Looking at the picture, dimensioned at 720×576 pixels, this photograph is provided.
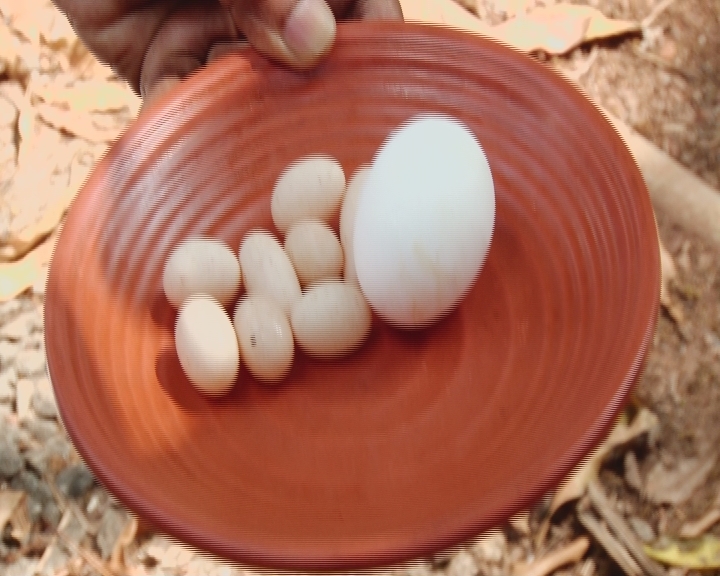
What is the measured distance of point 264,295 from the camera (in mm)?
684

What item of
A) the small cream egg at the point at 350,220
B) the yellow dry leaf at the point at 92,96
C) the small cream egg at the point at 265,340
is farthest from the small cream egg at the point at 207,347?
the yellow dry leaf at the point at 92,96

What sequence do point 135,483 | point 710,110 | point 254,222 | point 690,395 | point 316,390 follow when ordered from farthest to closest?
1. point 710,110
2. point 690,395
3. point 254,222
4. point 316,390
5. point 135,483

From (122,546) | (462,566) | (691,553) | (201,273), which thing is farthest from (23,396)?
(691,553)

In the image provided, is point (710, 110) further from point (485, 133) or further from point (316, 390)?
point (316, 390)

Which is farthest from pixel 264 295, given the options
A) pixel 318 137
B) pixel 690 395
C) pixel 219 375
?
pixel 690 395

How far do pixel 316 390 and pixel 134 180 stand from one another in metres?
0.26

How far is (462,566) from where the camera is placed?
84 cm

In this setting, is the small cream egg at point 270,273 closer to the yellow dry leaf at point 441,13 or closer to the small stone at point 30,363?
the small stone at point 30,363

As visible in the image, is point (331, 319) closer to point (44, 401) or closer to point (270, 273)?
point (270, 273)

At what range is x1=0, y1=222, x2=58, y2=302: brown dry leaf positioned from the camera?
1.09 metres

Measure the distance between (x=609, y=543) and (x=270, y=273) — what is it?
48 cm

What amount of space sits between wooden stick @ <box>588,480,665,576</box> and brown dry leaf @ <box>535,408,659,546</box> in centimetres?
1

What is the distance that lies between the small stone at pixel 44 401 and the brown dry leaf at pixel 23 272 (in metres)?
0.16

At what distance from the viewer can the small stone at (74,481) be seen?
0.93 meters
